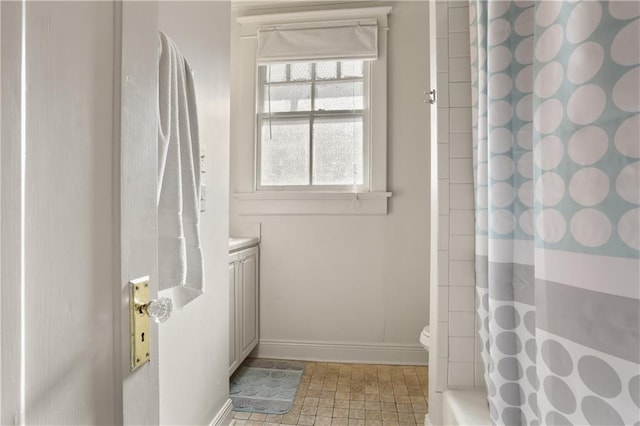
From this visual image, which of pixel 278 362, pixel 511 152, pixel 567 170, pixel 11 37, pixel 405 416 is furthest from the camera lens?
pixel 278 362

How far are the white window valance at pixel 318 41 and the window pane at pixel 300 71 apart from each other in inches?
2.9

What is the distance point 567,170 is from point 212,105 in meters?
1.28

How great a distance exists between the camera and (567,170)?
0.63 m

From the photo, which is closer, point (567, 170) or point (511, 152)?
point (567, 170)

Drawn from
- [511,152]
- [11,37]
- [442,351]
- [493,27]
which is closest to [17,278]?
[11,37]

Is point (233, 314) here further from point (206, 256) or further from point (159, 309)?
point (159, 309)

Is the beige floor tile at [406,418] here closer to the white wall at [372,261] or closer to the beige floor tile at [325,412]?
the beige floor tile at [325,412]

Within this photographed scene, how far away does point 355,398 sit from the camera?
5.85ft

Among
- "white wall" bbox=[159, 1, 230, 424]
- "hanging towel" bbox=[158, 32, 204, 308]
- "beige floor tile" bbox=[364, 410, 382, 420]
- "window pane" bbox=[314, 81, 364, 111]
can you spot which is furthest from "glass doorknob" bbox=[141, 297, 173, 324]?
"window pane" bbox=[314, 81, 364, 111]

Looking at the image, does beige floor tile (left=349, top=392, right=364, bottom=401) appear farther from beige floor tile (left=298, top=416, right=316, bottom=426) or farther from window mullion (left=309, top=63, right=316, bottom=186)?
window mullion (left=309, top=63, right=316, bottom=186)

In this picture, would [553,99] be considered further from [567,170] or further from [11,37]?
[11,37]

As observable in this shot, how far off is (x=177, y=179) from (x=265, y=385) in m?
1.56

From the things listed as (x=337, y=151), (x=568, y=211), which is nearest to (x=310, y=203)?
(x=337, y=151)

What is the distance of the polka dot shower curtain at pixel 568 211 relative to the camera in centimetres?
53
